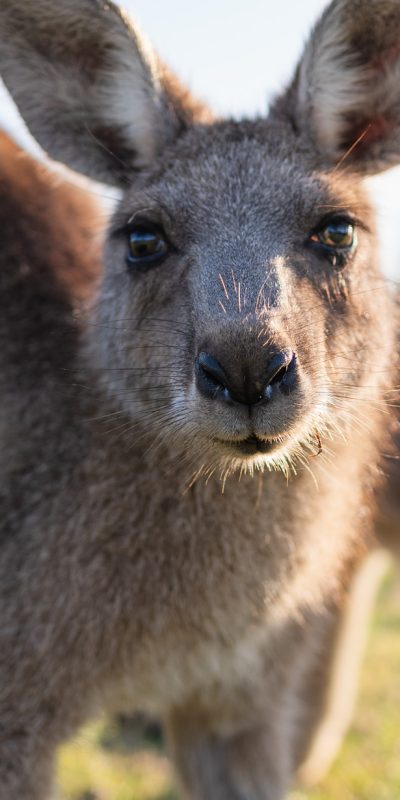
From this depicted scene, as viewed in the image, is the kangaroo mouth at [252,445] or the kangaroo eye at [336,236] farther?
the kangaroo eye at [336,236]

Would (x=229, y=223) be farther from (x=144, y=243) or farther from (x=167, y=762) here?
(x=167, y=762)

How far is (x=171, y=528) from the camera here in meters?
3.70

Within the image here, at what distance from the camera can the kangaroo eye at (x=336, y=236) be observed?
11.5 ft

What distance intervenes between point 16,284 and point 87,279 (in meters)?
0.41

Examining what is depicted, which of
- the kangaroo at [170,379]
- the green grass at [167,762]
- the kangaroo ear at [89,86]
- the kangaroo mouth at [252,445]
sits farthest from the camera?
the green grass at [167,762]

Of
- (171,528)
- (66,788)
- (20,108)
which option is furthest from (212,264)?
(66,788)

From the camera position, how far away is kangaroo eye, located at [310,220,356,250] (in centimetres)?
350

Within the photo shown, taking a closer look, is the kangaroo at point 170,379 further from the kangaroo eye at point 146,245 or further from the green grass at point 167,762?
the green grass at point 167,762

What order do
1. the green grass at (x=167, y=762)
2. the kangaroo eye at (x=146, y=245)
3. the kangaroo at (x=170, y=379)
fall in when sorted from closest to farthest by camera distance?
the kangaroo at (x=170, y=379)
the kangaroo eye at (x=146, y=245)
the green grass at (x=167, y=762)

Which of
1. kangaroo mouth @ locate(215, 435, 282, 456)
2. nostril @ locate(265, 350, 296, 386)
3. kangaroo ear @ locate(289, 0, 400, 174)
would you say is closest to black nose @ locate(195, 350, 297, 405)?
nostril @ locate(265, 350, 296, 386)

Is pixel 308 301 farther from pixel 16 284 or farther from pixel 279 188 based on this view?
pixel 16 284

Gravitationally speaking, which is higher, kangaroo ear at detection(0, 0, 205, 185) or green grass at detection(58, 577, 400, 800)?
kangaroo ear at detection(0, 0, 205, 185)

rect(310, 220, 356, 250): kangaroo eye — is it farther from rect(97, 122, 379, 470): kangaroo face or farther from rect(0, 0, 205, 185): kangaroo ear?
rect(0, 0, 205, 185): kangaroo ear

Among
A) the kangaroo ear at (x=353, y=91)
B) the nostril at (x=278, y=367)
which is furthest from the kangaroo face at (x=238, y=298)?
the kangaroo ear at (x=353, y=91)
